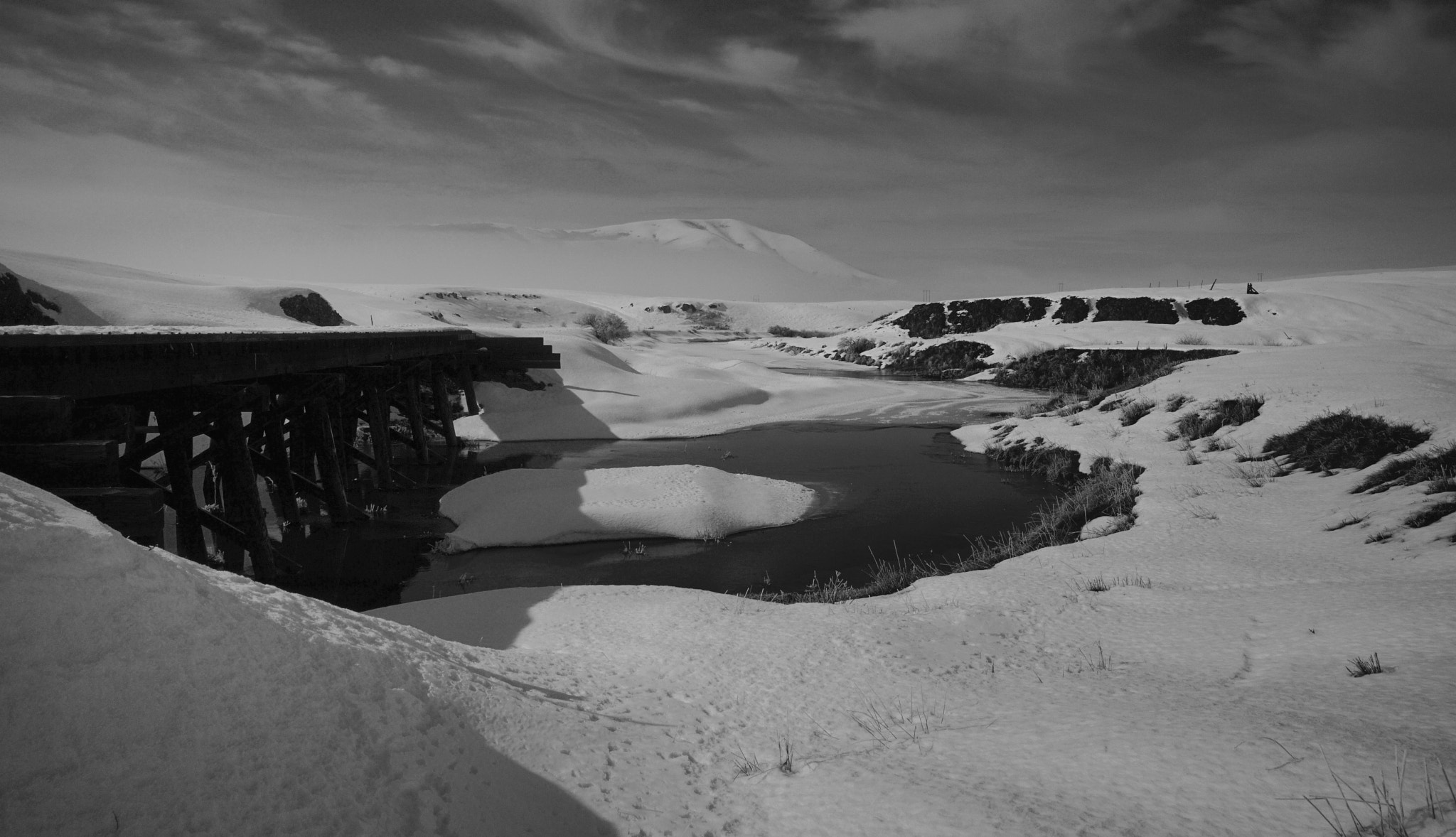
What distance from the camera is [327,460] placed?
448 inches

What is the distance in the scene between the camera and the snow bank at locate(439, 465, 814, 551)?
10.3 metres

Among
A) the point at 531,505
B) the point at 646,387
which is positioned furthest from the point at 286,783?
the point at 646,387

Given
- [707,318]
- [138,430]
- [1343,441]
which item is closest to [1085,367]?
[1343,441]

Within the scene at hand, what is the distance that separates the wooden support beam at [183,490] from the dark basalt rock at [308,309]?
2427 centimetres

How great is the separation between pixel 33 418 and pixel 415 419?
40.8 ft

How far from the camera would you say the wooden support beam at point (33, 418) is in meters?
4.45

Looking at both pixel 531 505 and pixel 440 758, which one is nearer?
pixel 440 758

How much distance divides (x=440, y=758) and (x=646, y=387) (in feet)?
66.3

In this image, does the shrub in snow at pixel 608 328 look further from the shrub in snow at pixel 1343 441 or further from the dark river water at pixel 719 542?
the shrub in snow at pixel 1343 441

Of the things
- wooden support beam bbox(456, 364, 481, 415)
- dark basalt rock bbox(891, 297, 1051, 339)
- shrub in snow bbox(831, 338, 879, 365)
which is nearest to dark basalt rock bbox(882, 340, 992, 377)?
shrub in snow bbox(831, 338, 879, 365)

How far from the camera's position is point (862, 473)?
14500 millimetres

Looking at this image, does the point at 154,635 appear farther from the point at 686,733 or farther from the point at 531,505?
the point at 531,505

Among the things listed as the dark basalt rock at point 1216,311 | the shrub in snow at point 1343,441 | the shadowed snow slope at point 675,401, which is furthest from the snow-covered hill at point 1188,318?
→ the shrub in snow at point 1343,441

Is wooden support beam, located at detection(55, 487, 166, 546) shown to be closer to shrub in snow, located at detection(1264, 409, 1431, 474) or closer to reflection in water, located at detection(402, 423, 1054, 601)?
reflection in water, located at detection(402, 423, 1054, 601)
